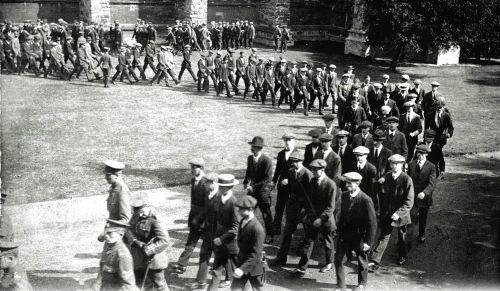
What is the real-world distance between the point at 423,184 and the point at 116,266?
486 centimetres

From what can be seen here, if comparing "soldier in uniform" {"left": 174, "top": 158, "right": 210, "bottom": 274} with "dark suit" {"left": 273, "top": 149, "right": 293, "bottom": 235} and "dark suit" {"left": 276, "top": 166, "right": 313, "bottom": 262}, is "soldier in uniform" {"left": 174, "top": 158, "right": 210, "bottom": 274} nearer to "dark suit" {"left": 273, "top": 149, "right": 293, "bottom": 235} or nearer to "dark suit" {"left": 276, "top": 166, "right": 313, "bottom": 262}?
"dark suit" {"left": 276, "top": 166, "right": 313, "bottom": 262}

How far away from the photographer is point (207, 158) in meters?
11.8

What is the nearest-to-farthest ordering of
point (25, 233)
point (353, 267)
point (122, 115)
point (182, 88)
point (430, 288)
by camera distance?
1. point (430, 288)
2. point (353, 267)
3. point (25, 233)
4. point (122, 115)
5. point (182, 88)

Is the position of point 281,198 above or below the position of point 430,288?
above

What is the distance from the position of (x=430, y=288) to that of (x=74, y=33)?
61.7 ft

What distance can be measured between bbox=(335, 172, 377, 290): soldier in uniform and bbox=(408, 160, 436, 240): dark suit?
1.75 meters

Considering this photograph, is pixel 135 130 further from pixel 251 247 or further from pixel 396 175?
pixel 251 247

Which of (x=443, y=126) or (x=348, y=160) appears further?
(x=443, y=126)

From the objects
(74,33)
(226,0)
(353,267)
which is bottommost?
(353,267)

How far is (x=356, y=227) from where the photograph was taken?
6.80 m

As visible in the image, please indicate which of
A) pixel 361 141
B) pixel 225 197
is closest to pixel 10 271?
pixel 225 197

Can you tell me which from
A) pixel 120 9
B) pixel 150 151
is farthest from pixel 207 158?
pixel 120 9

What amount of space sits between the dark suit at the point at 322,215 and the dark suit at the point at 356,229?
0.26m

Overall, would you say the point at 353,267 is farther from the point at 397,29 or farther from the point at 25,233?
the point at 397,29
